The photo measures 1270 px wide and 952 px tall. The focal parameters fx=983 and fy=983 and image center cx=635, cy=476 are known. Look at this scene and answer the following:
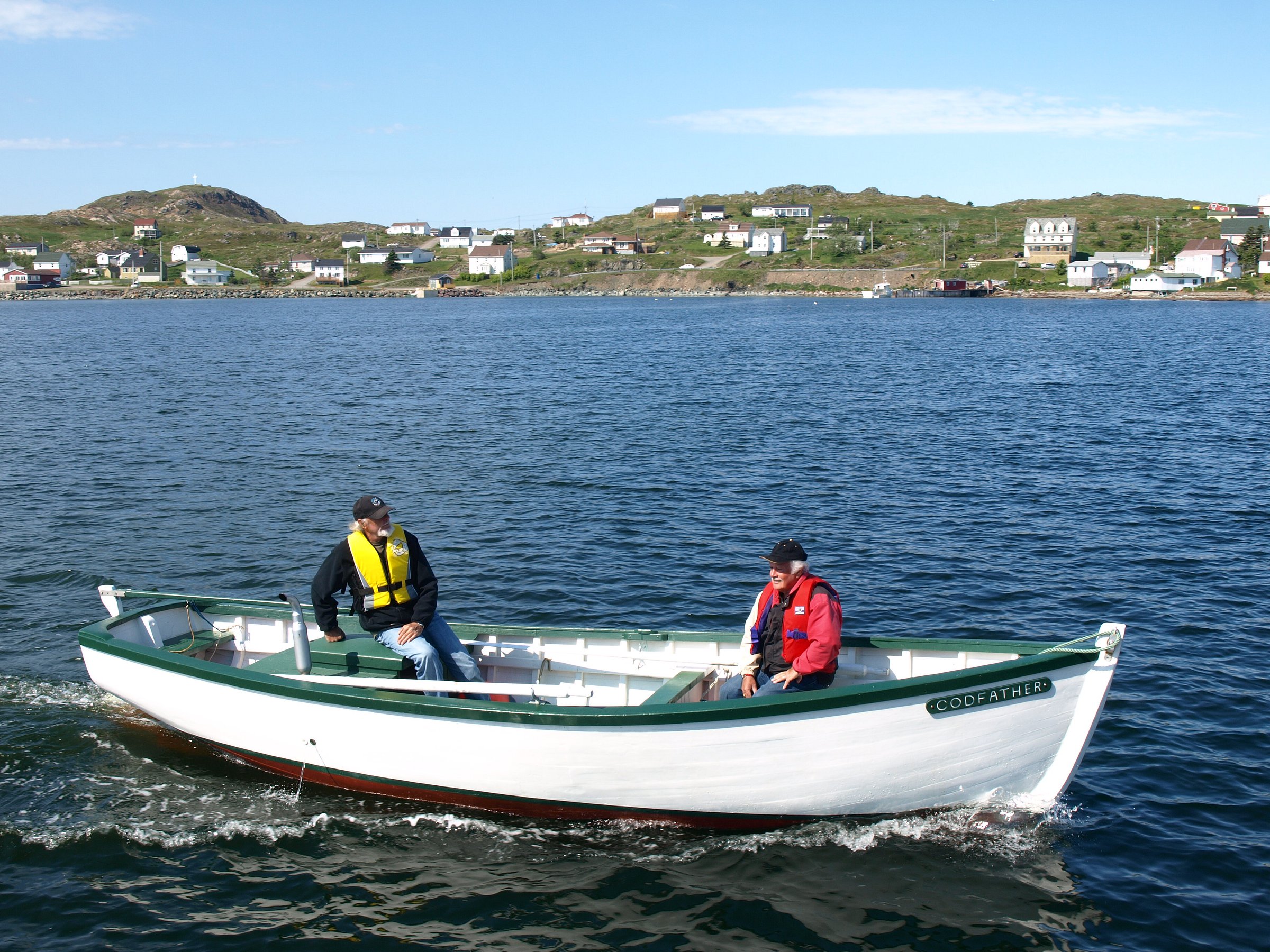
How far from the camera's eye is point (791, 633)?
10.2 meters

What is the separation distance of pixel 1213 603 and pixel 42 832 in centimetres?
1830

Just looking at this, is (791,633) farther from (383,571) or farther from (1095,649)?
(383,571)

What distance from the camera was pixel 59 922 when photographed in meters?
9.40

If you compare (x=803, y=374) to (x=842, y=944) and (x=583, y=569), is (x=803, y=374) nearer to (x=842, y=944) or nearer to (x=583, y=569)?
(x=583, y=569)

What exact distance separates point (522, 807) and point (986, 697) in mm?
4983

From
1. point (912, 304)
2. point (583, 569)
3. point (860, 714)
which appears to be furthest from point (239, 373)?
point (912, 304)

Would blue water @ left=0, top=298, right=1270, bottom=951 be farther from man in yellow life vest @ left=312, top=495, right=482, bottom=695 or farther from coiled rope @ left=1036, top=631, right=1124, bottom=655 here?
coiled rope @ left=1036, top=631, right=1124, bottom=655

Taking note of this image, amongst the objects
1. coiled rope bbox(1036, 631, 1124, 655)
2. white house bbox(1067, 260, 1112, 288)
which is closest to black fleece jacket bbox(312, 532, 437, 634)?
coiled rope bbox(1036, 631, 1124, 655)

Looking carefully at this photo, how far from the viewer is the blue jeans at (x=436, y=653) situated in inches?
431

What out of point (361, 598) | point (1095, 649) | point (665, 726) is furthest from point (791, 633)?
point (361, 598)

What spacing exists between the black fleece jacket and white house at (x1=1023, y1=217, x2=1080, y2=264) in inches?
7035

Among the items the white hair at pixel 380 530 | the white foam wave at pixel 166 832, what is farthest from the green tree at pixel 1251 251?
the white foam wave at pixel 166 832

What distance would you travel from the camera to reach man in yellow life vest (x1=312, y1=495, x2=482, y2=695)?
10969 millimetres

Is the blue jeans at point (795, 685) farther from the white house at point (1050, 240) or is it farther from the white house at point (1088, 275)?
the white house at point (1050, 240)
